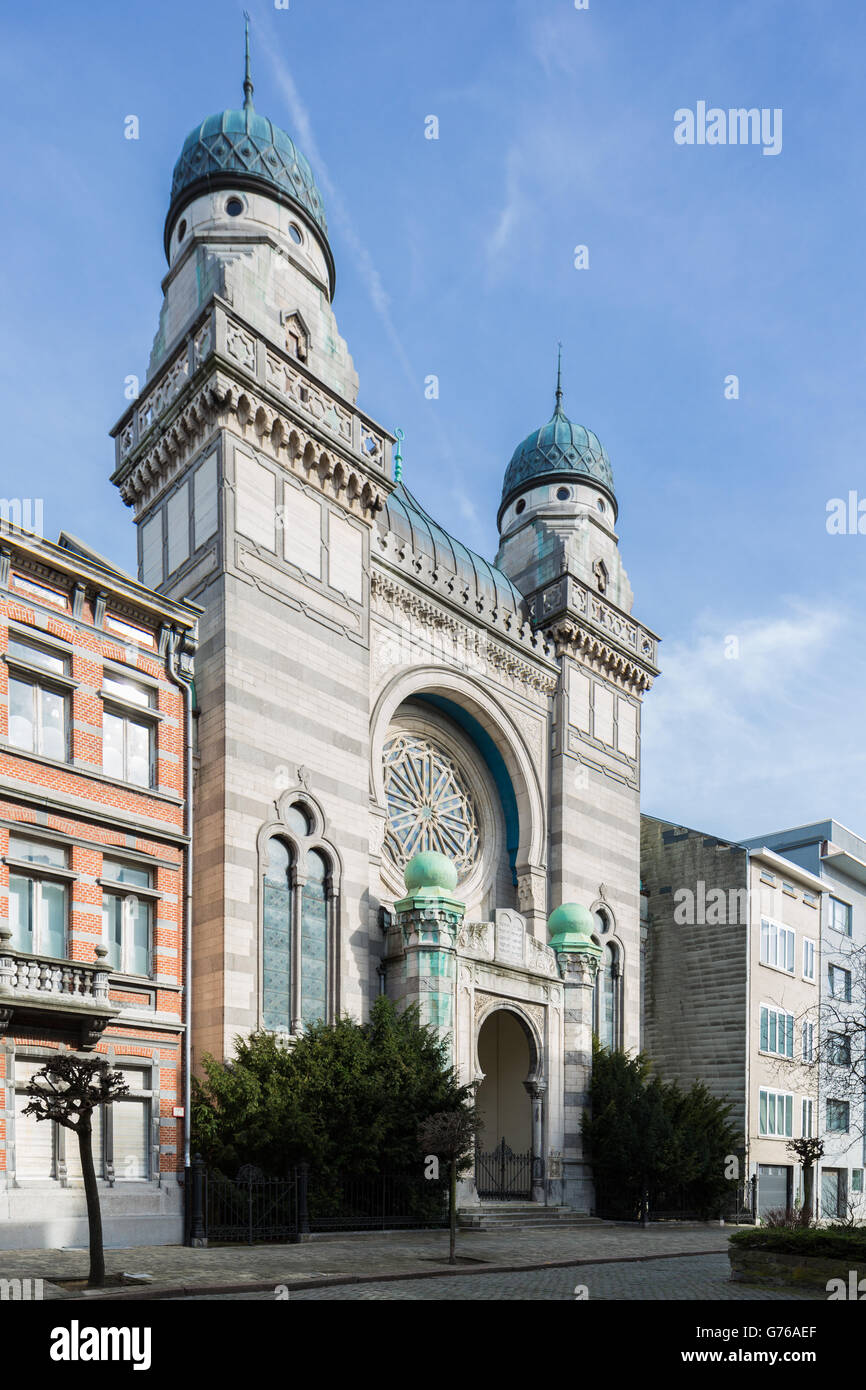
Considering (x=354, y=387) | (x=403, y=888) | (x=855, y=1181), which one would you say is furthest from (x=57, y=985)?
(x=855, y=1181)

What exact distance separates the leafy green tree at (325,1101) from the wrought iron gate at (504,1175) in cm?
567

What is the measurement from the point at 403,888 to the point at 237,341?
15.9 metres

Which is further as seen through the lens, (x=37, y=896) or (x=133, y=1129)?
(x=133, y=1129)

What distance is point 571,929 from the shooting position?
115 ft

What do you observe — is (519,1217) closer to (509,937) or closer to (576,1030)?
(576,1030)

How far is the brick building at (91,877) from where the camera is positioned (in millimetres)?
20938

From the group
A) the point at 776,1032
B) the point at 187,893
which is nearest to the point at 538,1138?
the point at 187,893

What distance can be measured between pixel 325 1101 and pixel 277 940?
4349 mm

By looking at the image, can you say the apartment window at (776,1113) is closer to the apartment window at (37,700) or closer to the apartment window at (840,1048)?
the apartment window at (840,1048)

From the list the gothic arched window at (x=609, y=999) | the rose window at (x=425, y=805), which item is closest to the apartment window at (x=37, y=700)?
the rose window at (x=425, y=805)

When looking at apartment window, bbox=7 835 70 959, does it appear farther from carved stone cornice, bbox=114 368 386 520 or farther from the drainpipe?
carved stone cornice, bbox=114 368 386 520

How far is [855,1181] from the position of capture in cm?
5131

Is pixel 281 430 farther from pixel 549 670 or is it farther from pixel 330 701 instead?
pixel 549 670

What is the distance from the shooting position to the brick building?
20.9 meters
